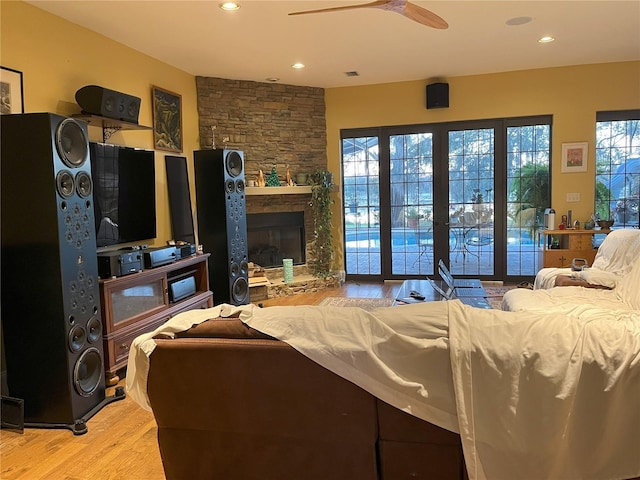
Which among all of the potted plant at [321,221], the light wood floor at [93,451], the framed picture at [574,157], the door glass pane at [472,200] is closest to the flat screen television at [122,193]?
the light wood floor at [93,451]

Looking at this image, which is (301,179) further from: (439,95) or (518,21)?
(518,21)

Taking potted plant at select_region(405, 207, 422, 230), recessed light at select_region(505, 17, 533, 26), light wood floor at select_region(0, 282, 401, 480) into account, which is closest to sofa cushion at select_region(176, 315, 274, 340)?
light wood floor at select_region(0, 282, 401, 480)

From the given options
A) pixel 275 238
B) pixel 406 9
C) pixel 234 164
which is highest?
pixel 406 9

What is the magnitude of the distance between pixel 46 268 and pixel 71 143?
0.75m

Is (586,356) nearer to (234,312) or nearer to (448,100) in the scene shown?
(234,312)

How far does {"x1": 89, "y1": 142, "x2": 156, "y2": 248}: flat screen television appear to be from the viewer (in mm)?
3859

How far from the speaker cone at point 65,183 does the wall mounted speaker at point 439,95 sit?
4715 mm

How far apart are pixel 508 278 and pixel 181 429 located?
5.56 m

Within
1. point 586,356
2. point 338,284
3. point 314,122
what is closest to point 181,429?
point 586,356

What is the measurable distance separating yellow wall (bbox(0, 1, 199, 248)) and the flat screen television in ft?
0.71

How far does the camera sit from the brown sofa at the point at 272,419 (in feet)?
5.45

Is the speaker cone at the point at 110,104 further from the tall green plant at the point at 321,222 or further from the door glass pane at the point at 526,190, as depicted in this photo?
the door glass pane at the point at 526,190

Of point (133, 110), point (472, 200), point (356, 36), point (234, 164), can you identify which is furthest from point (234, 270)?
point (472, 200)

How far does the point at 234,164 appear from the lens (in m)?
5.17
